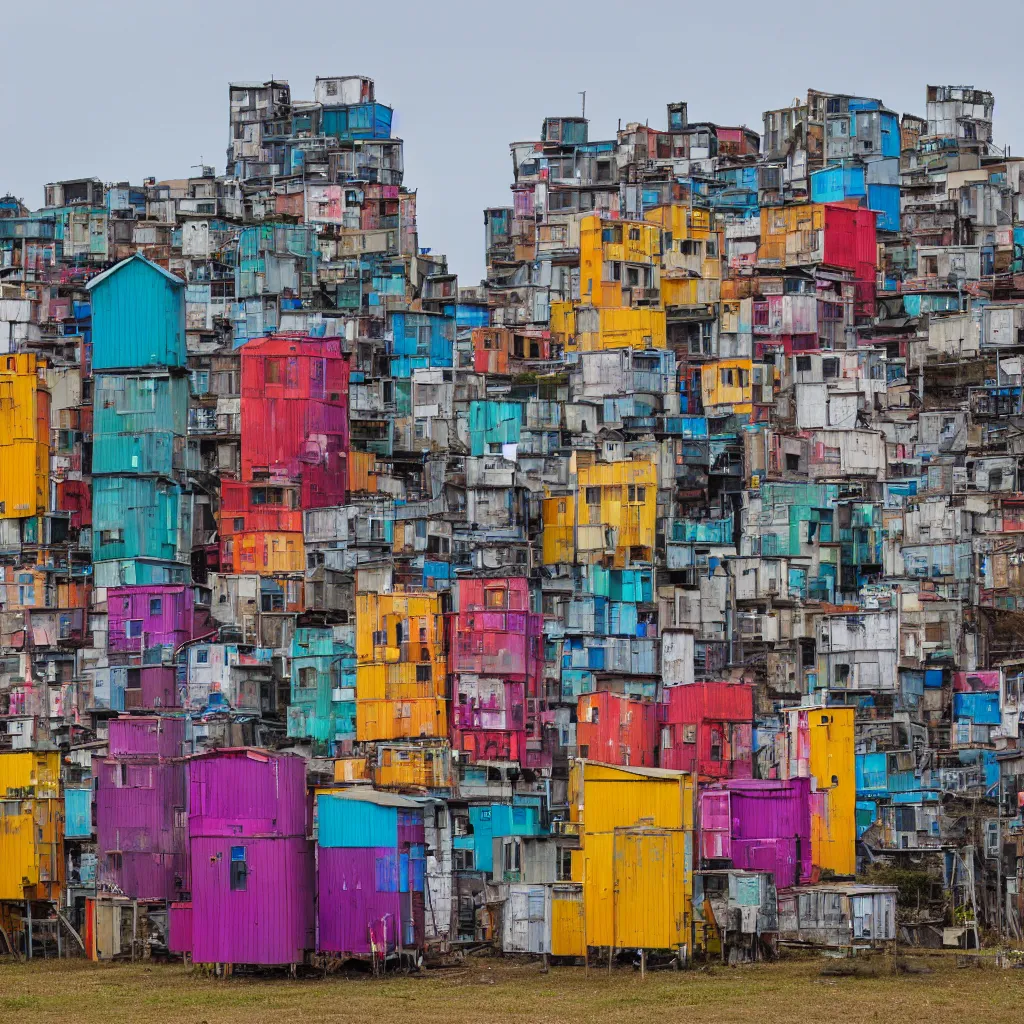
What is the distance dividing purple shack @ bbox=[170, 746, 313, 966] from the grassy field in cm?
95

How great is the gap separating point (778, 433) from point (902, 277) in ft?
79.4

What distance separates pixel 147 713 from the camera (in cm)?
8344

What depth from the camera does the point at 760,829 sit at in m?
66.7

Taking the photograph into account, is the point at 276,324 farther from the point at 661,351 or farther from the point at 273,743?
the point at 273,743

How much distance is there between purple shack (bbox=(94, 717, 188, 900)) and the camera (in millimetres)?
70250

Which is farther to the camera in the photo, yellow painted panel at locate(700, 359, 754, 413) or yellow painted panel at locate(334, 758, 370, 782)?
yellow painted panel at locate(700, 359, 754, 413)

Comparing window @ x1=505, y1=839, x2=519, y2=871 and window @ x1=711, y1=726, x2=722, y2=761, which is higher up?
window @ x1=711, y1=726, x2=722, y2=761

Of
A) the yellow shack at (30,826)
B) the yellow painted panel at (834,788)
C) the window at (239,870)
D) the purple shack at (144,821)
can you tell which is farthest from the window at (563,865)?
the yellow shack at (30,826)

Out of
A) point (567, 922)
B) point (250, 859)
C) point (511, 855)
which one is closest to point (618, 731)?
point (511, 855)

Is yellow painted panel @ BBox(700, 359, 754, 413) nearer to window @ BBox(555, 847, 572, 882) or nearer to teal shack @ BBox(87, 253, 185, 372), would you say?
teal shack @ BBox(87, 253, 185, 372)

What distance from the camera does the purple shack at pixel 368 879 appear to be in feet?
205

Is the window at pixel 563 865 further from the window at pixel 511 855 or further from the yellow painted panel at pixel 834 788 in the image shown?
the yellow painted panel at pixel 834 788

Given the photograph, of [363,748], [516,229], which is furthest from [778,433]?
[516,229]

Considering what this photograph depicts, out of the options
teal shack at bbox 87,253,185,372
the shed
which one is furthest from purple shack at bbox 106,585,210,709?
the shed
